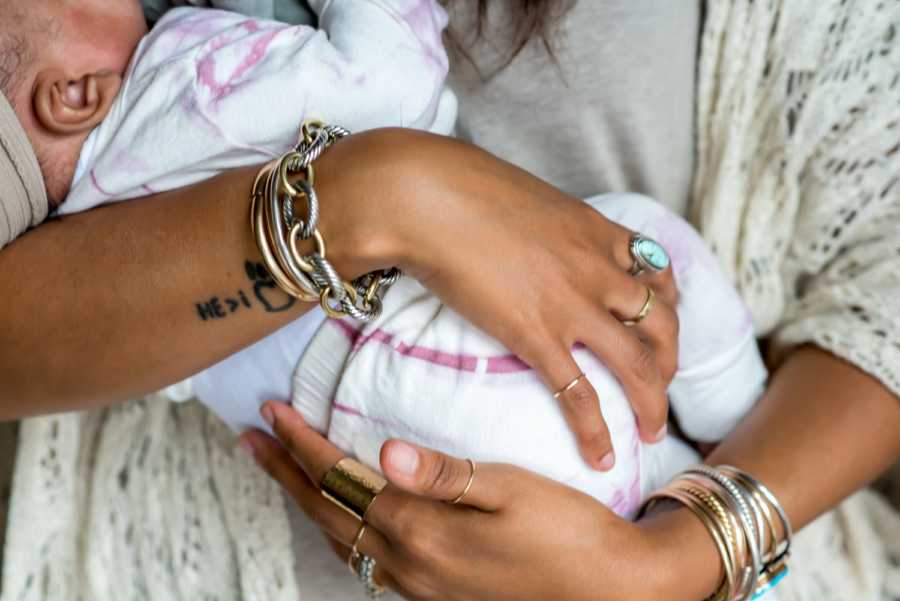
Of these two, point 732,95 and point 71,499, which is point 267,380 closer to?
point 71,499

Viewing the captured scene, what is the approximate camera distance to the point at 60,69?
2.77 feet

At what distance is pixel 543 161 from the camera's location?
1071mm

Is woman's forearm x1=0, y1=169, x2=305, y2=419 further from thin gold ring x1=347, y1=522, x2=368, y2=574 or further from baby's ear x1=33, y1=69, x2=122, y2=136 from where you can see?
thin gold ring x1=347, y1=522, x2=368, y2=574

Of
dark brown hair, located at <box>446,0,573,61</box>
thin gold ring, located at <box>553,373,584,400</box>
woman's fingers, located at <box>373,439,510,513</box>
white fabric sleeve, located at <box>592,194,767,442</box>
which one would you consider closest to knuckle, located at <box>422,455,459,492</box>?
woman's fingers, located at <box>373,439,510,513</box>

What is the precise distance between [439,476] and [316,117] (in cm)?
34

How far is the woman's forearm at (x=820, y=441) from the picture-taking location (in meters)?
0.93

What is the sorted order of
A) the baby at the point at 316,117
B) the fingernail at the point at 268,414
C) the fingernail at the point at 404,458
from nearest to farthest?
the fingernail at the point at 404,458 → the baby at the point at 316,117 → the fingernail at the point at 268,414

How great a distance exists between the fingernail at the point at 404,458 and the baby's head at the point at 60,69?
0.43m

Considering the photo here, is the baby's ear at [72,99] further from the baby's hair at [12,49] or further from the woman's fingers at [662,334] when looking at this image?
the woman's fingers at [662,334]

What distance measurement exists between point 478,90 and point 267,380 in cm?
39

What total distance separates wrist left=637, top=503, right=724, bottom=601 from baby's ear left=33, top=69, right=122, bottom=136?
2.11ft

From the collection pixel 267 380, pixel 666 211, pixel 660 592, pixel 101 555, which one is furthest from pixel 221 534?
pixel 666 211

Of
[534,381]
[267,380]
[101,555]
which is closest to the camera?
[534,381]

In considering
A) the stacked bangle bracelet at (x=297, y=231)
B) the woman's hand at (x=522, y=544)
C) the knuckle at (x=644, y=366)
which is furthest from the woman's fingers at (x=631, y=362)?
the stacked bangle bracelet at (x=297, y=231)
